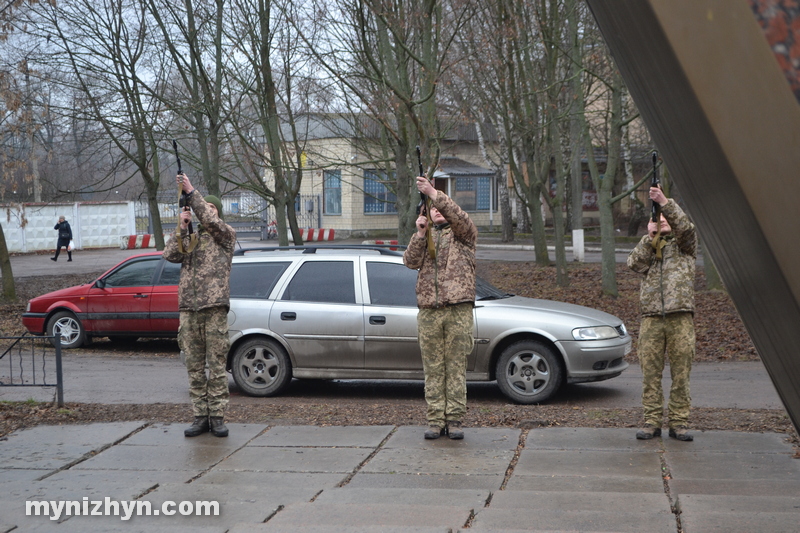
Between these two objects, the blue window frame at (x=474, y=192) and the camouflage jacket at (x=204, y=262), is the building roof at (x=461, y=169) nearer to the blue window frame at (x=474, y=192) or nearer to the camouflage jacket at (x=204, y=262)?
the blue window frame at (x=474, y=192)

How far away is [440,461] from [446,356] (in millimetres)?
944

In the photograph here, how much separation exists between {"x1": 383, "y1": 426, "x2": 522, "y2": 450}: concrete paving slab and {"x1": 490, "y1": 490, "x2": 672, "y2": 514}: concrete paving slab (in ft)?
4.00

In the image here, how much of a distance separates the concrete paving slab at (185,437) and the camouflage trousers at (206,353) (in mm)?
221

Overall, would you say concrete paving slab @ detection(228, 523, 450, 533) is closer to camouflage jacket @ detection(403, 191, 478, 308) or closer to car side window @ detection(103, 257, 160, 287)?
camouflage jacket @ detection(403, 191, 478, 308)

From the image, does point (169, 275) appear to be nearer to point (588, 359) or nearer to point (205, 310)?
point (205, 310)

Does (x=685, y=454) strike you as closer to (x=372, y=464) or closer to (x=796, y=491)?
(x=796, y=491)

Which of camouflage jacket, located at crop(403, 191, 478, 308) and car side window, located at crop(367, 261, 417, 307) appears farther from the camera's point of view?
car side window, located at crop(367, 261, 417, 307)

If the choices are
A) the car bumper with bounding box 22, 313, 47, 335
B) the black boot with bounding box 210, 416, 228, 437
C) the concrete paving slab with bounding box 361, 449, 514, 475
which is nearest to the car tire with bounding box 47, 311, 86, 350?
the car bumper with bounding box 22, 313, 47, 335

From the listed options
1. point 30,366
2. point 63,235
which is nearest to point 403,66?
point 30,366

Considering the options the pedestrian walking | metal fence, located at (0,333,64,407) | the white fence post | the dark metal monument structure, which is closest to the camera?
the dark metal monument structure

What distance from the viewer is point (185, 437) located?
6.41 m

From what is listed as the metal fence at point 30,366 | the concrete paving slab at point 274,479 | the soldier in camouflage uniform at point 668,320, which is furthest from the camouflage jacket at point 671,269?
the metal fence at point 30,366

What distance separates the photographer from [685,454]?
5.59 metres

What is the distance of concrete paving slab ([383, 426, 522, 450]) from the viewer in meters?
5.96
